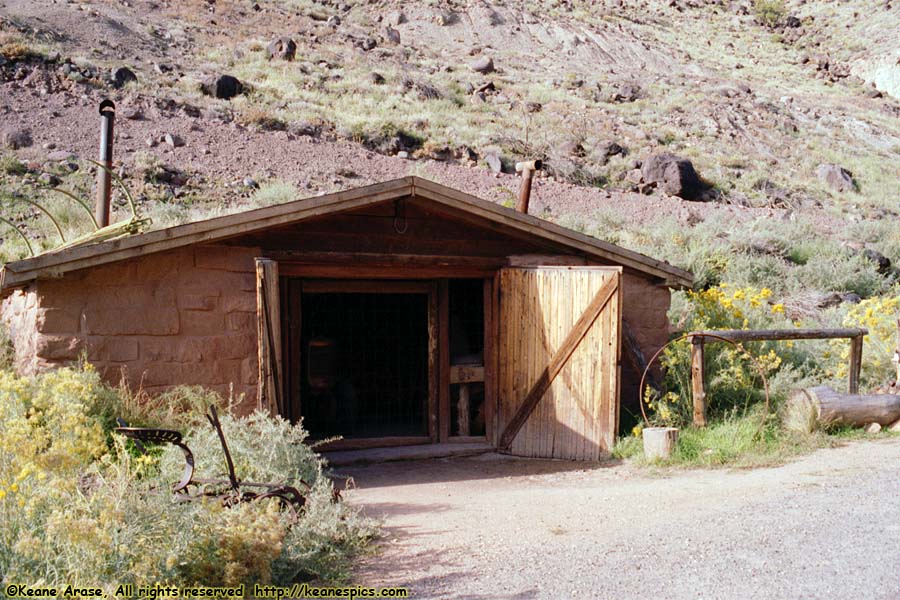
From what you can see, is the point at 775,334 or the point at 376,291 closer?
the point at 775,334

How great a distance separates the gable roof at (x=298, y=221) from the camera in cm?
684

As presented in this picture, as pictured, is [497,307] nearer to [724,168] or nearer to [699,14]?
[724,168]

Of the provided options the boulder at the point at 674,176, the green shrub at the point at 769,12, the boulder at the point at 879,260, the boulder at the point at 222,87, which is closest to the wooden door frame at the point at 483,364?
the boulder at the point at 879,260

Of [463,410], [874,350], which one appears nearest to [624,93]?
[874,350]

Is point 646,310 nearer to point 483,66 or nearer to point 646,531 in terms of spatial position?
point 646,531

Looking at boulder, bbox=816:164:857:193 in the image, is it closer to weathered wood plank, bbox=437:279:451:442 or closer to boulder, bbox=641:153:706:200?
boulder, bbox=641:153:706:200

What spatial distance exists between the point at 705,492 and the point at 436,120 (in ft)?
59.0

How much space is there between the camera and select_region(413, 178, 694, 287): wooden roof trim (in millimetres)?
8312

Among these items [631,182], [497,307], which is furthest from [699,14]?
[497,307]

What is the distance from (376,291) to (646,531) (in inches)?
182

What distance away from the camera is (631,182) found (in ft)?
72.8

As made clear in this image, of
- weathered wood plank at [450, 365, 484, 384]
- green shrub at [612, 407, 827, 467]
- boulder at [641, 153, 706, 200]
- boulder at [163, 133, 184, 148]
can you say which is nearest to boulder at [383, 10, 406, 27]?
boulder at [641, 153, 706, 200]

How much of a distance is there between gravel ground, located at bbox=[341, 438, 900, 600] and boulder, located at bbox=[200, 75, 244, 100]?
55.8 feet

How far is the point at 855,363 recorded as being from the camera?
9.09m
